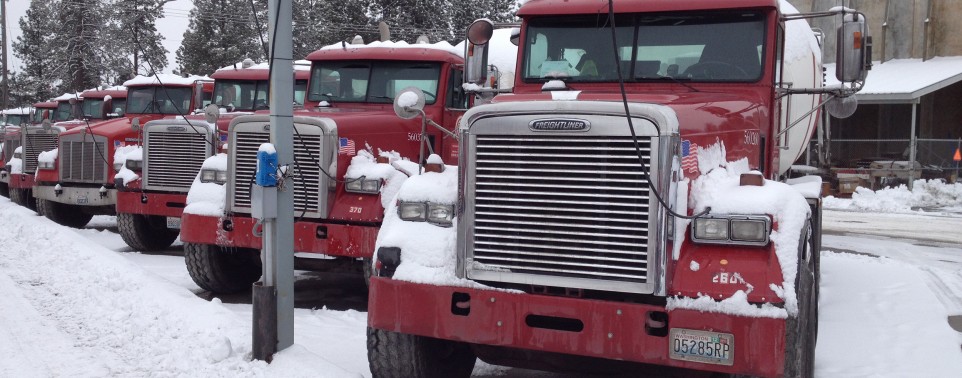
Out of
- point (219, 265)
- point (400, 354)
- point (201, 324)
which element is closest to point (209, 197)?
point (219, 265)

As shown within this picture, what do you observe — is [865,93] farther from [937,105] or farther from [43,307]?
[43,307]

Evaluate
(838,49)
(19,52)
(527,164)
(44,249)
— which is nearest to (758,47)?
(838,49)

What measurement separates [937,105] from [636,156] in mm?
28799

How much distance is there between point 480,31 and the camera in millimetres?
6504

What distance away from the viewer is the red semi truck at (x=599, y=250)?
416 cm

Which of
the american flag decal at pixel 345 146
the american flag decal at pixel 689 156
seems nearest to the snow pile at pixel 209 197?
the american flag decal at pixel 345 146

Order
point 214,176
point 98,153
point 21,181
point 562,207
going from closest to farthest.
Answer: point 562,207 < point 214,176 < point 98,153 < point 21,181

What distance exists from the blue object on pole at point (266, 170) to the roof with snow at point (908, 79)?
21.5 meters

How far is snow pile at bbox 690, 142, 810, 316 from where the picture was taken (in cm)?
412

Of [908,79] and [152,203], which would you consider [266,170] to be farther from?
[908,79]

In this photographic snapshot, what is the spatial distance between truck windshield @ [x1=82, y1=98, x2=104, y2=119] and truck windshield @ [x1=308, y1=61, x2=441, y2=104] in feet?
29.3

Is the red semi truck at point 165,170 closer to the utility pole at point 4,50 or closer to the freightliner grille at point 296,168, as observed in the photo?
the freightliner grille at point 296,168

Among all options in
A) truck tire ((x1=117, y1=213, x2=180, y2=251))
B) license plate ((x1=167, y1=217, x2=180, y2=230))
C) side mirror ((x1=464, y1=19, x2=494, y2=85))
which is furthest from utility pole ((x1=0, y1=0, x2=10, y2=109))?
side mirror ((x1=464, y1=19, x2=494, y2=85))

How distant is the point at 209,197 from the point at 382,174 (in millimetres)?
1742
